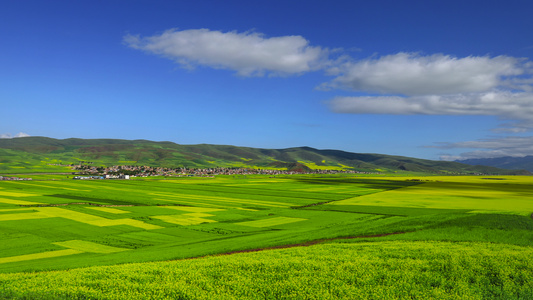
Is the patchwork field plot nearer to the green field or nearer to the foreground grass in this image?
the green field

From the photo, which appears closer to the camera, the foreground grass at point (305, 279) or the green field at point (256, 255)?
the foreground grass at point (305, 279)

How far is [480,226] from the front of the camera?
50875mm

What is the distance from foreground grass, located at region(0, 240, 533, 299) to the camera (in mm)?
21438

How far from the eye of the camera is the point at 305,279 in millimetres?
23828

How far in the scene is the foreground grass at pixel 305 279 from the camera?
21.4 m

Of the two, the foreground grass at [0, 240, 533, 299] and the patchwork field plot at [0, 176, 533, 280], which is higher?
the foreground grass at [0, 240, 533, 299]

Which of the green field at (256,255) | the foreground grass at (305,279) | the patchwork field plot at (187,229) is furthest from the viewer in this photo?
the patchwork field plot at (187,229)

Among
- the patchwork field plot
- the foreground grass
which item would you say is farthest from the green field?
the patchwork field plot

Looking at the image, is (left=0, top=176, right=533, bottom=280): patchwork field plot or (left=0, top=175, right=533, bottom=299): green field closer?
(left=0, top=175, right=533, bottom=299): green field

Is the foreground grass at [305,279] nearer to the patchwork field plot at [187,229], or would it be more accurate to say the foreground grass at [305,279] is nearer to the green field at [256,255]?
the green field at [256,255]

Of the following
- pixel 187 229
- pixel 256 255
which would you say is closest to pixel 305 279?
pixel 256 255

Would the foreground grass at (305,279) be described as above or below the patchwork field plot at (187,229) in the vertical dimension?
above

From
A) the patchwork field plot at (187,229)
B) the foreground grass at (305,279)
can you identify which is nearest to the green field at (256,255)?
the foreground grass at (305,279)

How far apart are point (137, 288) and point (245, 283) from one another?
755cm
